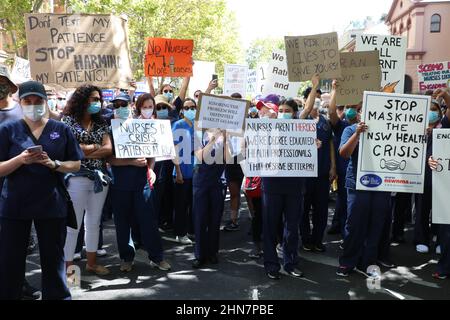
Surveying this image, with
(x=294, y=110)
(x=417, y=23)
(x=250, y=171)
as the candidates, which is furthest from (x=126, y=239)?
(x=417, y=23)

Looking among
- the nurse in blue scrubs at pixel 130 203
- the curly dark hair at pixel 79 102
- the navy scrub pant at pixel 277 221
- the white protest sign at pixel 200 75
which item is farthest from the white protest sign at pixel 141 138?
the white protest sign at pixel 200 75

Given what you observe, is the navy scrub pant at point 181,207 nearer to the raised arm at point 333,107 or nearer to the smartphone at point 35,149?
the raised arm at point 333,107

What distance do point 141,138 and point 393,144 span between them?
2925 millimetres

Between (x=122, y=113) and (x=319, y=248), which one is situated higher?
(x=122, y=113)

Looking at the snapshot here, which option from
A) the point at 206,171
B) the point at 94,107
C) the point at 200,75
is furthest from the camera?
the point at 200,75

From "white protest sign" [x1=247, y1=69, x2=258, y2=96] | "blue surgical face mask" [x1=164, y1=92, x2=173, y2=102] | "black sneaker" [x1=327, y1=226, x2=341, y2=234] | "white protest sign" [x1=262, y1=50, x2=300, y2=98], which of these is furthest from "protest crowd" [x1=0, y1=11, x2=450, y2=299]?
"white protest sign" [x1=247, y1=69, x2=258, y2=96]

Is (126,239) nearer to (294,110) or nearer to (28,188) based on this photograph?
(28,188)

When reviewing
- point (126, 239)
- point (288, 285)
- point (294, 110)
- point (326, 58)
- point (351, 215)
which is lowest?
point (288, 285)

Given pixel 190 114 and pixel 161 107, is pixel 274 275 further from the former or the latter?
pixel 161 107

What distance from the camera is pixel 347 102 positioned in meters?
5.91

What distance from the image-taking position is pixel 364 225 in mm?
5215

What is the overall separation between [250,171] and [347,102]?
5.79 ft

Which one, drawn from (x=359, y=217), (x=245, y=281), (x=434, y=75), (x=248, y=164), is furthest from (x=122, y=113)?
(x=434, y=75)
